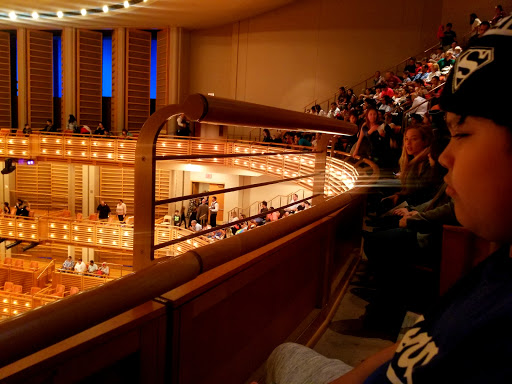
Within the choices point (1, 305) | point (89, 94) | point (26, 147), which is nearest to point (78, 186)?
point (26, 147)

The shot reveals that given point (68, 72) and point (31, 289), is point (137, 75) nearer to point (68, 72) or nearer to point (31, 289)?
point (68, 72)

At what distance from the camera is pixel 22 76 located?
1816 centimetres

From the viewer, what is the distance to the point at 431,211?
2029 mm

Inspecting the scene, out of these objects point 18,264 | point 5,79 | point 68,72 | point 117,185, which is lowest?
point 18,264

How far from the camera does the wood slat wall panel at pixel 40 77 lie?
18.1 meters

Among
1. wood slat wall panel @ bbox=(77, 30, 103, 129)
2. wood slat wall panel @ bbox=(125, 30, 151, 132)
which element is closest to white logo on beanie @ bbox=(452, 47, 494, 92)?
wood slat wall panel @ bbox=(125, 30, 151, 132)

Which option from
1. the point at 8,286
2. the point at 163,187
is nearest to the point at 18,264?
the point at 8,286

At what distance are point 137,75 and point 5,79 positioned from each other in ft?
17.5

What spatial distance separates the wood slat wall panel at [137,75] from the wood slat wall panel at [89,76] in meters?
1.37

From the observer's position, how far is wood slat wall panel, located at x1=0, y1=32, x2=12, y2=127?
17.8 m

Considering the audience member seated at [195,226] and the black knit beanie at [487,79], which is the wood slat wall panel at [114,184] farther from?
the black knit beanie at [487,79]

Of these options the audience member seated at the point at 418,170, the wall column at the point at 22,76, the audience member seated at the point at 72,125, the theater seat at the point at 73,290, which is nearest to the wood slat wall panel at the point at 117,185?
the audience member seated at the point at 72,125

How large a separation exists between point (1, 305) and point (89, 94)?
10289mm

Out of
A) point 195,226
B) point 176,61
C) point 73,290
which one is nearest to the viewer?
point 195,226
